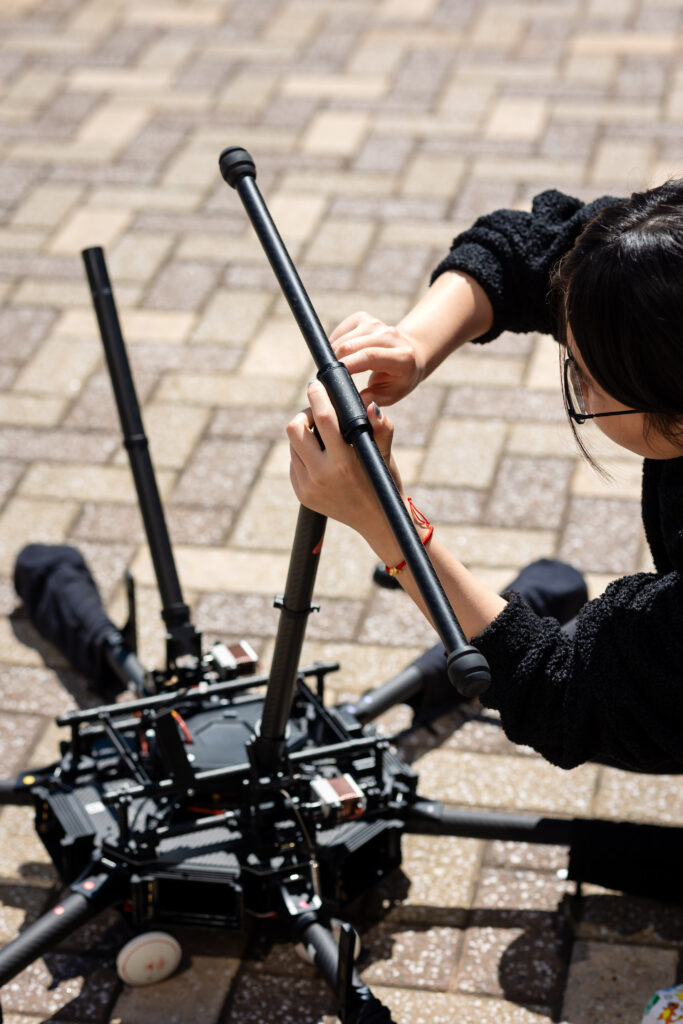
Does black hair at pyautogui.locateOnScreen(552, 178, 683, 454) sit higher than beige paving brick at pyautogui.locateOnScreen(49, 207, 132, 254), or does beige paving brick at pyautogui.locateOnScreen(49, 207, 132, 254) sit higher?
beige paving brick at pyautogui.locateOnScreen(49, 207, 132, 254)

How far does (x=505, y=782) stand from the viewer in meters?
2.73

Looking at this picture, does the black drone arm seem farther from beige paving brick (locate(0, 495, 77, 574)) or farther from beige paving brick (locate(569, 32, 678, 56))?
beige paving brick (locate(569, 32, 678, 56))

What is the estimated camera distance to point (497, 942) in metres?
2.39

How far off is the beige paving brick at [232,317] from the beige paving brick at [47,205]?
0.85m

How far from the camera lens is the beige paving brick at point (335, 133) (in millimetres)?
5266

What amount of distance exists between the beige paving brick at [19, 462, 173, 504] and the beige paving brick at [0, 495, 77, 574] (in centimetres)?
3

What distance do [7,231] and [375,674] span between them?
8.57 feet

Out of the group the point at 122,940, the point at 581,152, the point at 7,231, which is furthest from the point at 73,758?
the point at 581,152

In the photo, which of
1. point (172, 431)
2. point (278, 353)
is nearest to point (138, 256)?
point (278, 353)

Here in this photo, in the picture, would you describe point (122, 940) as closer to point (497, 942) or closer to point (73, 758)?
point (73, 758)

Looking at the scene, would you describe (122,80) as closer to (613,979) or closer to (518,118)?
(518,118)

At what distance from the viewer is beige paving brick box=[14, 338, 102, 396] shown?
4074 mm

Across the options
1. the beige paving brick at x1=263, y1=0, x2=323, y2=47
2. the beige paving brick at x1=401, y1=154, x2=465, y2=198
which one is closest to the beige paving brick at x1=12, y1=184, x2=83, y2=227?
the beige paving brick at x1=401, y1=154, x2=465, y2=198

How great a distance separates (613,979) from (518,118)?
3.88 meters
